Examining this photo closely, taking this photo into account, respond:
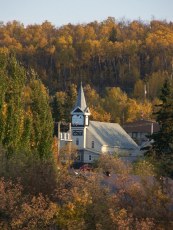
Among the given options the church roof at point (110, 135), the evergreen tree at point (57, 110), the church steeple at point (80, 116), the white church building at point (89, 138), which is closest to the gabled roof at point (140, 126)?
the church roof at point (110, 135)

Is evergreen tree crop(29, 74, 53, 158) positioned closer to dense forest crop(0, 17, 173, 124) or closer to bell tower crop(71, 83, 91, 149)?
bell tower crop(71, 83, 91, 149)

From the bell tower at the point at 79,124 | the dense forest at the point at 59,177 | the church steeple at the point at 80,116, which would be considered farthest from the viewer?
the church steeple at the point at 80,116

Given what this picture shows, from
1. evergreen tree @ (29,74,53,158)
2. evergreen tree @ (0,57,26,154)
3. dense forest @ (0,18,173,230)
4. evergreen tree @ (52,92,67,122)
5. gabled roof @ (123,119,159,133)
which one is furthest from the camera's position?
gabled roof @ (123,119,159,133)

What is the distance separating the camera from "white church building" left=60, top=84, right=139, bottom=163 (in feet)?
241

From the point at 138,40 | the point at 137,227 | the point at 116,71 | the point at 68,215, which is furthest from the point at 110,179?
the point at 138,40

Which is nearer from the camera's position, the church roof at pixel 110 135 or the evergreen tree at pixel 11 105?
the evergreen tree at pixel 11 105

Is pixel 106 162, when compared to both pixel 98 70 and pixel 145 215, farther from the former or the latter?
pixel 98 70

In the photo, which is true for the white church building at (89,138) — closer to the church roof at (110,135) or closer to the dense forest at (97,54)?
the church roof at (110,135)

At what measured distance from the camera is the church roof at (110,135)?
246 feet

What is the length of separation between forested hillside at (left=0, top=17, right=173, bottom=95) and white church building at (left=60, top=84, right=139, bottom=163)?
42925 mm

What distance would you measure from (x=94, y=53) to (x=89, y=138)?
234ft

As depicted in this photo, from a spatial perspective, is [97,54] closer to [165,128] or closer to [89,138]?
[89,138]

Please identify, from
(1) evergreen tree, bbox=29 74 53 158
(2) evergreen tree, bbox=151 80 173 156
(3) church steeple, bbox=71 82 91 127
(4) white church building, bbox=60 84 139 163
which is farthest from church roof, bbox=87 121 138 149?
(1) evergreen tree, bbox=29 74 53 158

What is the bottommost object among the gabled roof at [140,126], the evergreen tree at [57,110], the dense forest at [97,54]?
the gabled roof at [140,126]
